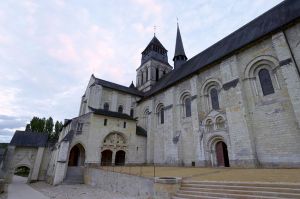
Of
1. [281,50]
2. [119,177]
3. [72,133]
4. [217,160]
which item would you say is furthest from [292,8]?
[72,133]

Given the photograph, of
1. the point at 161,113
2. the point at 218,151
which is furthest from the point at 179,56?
the point at 218,151

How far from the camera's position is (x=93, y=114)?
61.3 feet

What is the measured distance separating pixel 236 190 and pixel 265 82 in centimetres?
981

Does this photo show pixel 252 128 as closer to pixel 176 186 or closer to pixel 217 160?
pixel 217 160

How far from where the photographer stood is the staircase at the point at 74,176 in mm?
15537

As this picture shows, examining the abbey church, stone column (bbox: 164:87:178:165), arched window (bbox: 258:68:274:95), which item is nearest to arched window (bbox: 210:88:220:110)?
the abbey church

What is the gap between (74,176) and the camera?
53.1 ft

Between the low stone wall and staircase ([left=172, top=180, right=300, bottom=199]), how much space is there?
1.76m

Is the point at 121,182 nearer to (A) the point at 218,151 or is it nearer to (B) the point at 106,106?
(A) the point at 218,151

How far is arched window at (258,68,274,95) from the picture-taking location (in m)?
11.9

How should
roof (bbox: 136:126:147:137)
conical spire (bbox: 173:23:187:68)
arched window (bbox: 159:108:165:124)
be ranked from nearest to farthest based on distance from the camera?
arched window (bbox: 159:108:165:124) < roof (bbox: 136:126:147:137) < conical spire (bbox: 173:23:187:68)

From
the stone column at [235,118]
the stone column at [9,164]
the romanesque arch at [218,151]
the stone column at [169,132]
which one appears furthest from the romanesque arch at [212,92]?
the stone column at [9,164]

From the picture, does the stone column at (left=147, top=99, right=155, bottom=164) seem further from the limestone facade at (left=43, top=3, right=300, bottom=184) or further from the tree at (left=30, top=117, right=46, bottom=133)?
the tree at (left=30, top=117, right=46, bottom=133)

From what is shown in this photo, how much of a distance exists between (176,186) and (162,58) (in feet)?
111
